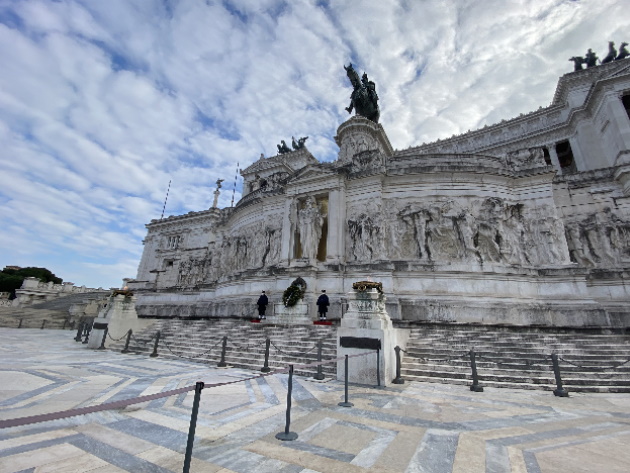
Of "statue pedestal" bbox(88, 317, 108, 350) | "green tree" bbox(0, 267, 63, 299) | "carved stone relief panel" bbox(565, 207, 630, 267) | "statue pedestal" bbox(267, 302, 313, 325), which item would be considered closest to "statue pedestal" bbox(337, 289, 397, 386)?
"statue pedestal" bbox(267, 302, 313, 325)

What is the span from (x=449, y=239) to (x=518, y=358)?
29.8ft

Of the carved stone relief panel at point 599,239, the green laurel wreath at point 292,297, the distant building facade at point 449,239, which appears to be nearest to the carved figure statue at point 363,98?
the distant building facade at point 449,239

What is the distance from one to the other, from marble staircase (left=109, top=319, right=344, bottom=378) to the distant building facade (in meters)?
3.77

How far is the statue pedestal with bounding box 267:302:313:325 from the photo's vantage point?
14758mm

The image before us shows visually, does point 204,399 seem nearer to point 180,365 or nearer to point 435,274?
point 180,365

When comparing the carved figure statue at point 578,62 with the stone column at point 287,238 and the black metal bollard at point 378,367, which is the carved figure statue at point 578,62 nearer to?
the stone column at point 287,238

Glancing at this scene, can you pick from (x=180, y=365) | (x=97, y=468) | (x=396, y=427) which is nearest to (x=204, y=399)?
(x=97, y=468)

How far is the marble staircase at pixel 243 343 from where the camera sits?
33.3 ft

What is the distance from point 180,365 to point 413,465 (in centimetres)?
902

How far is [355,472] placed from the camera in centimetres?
334

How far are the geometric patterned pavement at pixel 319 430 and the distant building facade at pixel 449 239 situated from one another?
29.0ft

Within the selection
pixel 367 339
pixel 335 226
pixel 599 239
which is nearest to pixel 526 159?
pixel 599 239

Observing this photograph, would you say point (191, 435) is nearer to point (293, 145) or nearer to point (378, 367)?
point (378, 367)

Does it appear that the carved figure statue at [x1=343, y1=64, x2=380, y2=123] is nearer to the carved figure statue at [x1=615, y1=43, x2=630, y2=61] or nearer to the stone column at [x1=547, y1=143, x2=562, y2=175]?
the stone column at [x1=547, y1=143, x2=562, y2=175]
